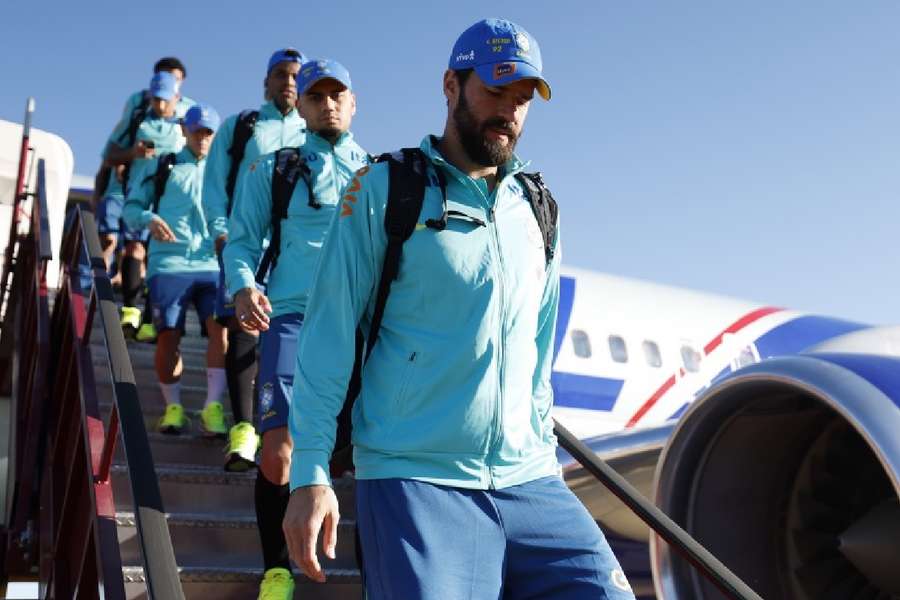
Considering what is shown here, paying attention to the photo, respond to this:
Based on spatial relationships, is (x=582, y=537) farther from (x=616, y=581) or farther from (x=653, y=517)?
(x=653, y=517)

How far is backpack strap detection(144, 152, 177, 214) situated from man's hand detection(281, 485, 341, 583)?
4389 millimetres

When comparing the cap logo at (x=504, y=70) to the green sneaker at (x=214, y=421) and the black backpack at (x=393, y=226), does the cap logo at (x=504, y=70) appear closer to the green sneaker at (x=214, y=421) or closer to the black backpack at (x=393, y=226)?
the black backpack at (x=393, y=226)

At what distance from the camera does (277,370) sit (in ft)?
12.2

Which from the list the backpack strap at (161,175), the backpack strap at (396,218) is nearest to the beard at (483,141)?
the backpack strap at (396,218)

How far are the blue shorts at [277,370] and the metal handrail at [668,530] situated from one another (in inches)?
36.3

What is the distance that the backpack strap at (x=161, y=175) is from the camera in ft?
20.5

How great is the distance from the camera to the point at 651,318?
978 centimetres

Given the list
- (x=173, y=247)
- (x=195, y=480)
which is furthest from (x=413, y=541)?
(x=173, y=247)

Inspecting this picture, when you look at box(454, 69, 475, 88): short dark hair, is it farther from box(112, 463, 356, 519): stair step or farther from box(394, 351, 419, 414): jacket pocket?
box(112, 463, 356, 519): stair step

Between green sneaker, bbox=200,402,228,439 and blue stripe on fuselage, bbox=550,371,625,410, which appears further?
blue stripe on fuselage, bbox=550,371,625,410

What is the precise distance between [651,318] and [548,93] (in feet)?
24.5

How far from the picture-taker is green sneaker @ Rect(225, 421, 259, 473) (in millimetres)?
4672

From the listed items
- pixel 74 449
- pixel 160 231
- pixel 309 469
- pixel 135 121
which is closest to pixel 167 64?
pixel 135 121

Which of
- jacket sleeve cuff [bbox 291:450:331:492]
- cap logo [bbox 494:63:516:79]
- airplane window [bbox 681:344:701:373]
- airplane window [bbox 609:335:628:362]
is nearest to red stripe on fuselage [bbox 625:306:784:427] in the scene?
airplane window [bbox 681:344:701:373]
